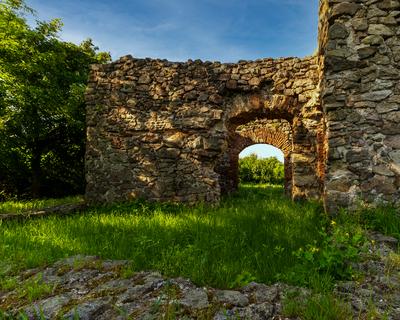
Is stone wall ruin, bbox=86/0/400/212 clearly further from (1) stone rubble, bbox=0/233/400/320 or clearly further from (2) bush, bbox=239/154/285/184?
(2) bush, bbox=239/154/285/184

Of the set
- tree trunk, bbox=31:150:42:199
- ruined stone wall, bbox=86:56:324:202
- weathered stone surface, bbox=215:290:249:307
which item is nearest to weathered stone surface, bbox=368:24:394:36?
ruined stone wall, bbox=86:56:324:202

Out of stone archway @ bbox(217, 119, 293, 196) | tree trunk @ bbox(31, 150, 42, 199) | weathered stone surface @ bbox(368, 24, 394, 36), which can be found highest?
weathered stone surface @ bbox(368, 24, 394, 36)

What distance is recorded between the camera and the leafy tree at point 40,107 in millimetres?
8477

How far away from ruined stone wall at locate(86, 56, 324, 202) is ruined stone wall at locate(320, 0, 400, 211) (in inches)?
67.0

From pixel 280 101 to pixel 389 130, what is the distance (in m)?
2.49

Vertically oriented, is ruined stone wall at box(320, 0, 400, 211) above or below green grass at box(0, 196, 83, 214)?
above

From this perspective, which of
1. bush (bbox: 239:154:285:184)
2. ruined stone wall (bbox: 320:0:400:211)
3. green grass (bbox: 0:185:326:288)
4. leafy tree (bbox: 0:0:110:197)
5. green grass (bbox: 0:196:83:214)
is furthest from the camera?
bush (bbox: 239:154:285:184)

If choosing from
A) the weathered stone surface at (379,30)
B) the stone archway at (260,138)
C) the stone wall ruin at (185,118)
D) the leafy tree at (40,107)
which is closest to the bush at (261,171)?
the stone archway at (260,138)

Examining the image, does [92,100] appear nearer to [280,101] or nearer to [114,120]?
[114,120]

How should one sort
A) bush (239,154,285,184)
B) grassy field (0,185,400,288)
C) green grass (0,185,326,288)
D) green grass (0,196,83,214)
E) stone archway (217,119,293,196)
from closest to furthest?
1. grassy field (0,185,400,288)
2. green grass (0,185,326,288)
3. green grass (0,196,83,214)
4. stone archway (217,119,293,196)
5. bush (239,154,285,184)

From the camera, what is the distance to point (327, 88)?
4930mm

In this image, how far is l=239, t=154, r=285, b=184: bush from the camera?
17.6m

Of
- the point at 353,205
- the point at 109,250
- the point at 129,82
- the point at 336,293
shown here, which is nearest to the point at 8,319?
the point at 109,250

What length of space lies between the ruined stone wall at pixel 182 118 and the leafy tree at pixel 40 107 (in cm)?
245
